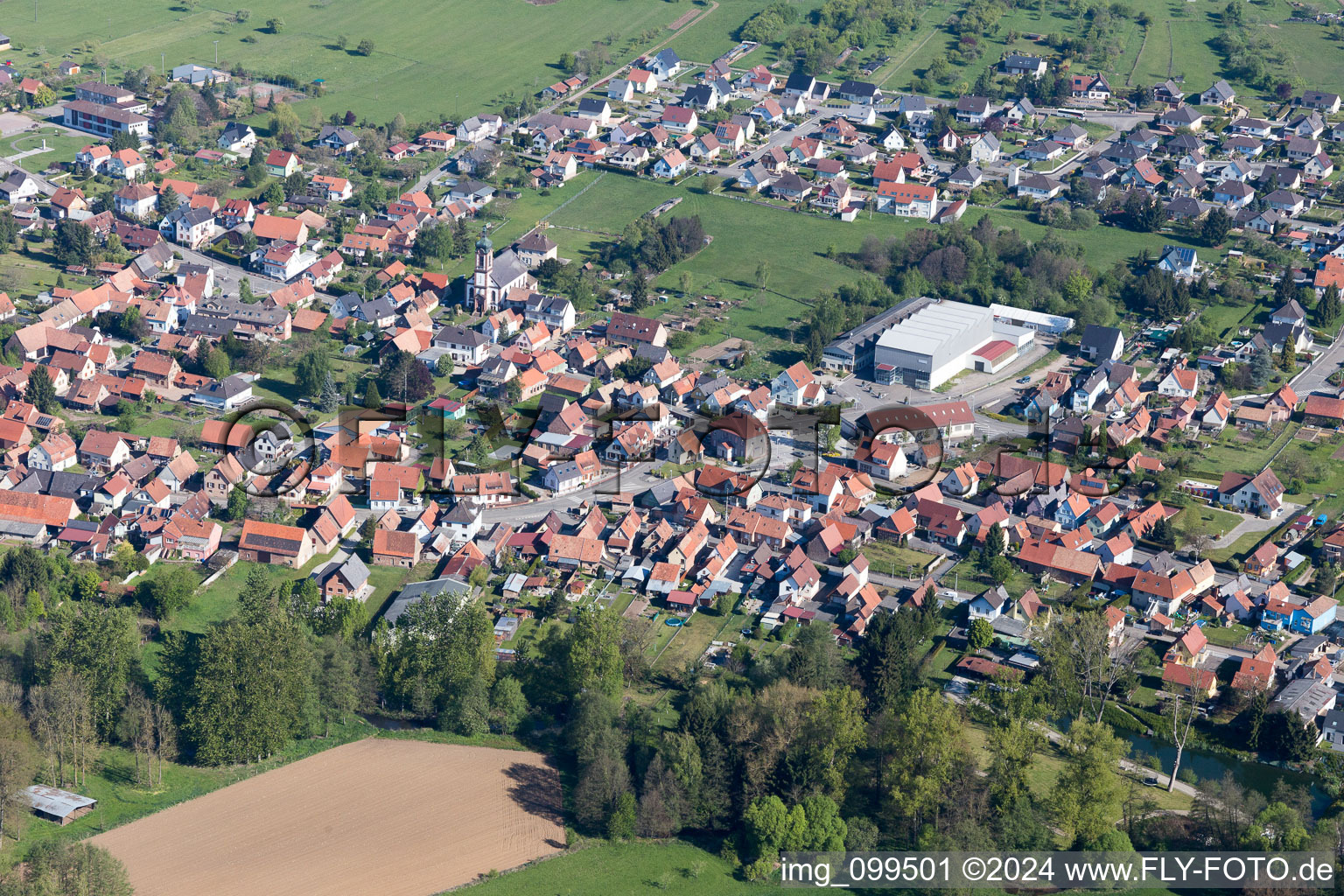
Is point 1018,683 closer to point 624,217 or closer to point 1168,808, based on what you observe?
point 1168,808

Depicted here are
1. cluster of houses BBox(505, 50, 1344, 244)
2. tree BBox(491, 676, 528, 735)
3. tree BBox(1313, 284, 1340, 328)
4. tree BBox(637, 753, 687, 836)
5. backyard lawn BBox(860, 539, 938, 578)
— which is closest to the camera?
tree BBox(637, 753, 687, 836)

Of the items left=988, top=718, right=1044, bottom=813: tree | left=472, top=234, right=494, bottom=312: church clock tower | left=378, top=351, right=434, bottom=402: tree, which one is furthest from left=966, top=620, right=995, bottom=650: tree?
left=472, top=234, right=494, bottom=312: church clock tower

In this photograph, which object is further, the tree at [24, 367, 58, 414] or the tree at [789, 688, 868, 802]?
the tree at [24, 367, 58, 414]

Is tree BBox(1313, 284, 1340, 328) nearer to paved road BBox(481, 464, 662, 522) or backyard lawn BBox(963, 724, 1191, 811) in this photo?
paved road BBox(481, 464, 662, 522)

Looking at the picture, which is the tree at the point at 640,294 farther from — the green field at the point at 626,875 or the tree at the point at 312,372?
the green field at the point at 626,875

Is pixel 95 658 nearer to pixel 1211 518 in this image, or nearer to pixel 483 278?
pixel 483 278

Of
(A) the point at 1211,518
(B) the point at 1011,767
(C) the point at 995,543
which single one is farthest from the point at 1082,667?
(A) the point at 1211,518

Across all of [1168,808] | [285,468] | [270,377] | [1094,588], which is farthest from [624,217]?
[1168,808]

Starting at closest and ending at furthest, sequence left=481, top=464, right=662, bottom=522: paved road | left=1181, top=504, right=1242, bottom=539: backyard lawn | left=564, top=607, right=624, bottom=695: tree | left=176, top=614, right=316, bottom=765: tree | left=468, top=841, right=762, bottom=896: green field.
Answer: left=468, top=841, right=762, bottom=896: green field → left=176, top=614, right=316, bottom=765: tree → left=564, top=607, right=624, bottom=695: tree → left=1181, top=504, right=1242, bottom=539: backyard lawn → left=481, top=464, right=662, bottom=522: paved road
